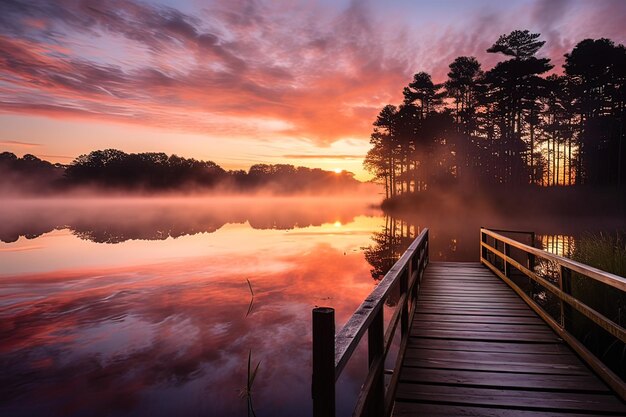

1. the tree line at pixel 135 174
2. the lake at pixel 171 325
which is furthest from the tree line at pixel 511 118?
the tree line at pixel 135 174

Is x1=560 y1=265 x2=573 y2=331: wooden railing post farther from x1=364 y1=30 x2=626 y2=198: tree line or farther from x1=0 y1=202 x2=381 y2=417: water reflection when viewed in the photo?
x1=364 y1=30 x2=626 y2=198: tree line

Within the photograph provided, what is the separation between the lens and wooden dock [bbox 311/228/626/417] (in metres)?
2.23

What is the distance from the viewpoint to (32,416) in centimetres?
521

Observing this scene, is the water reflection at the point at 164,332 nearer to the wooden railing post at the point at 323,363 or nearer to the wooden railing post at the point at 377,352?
the wooden railing post at the point at 377,352

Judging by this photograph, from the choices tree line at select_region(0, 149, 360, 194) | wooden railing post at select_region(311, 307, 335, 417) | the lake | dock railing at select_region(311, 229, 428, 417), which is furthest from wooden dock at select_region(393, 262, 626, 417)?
tree line at select_region(0, 149, 360, 194)

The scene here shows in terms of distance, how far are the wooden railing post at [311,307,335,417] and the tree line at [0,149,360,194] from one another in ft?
518

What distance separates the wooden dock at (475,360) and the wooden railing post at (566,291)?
13 millimetres

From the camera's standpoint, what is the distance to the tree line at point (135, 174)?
482 feet

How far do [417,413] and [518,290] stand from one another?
5229 millimetres

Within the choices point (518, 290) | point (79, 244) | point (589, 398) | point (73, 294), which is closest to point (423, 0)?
point (518, 290)

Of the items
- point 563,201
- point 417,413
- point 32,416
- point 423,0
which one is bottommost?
point 32,416

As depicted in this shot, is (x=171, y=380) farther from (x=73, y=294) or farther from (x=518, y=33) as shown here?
(x=518, y=33)

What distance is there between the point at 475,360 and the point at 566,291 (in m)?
1.51

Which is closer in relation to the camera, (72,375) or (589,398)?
(589,398)
